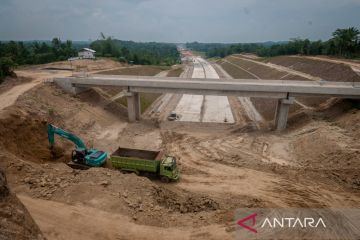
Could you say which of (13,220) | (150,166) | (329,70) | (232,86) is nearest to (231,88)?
(232,86)

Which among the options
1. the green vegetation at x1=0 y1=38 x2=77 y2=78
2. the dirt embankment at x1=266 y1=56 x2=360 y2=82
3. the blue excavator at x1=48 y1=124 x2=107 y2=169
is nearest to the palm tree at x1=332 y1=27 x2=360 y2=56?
the dirt embankment at x1=266 y1=56 x2=360 y2=82

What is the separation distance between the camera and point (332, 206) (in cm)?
1998

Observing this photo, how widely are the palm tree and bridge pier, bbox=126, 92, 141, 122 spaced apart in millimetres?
60248

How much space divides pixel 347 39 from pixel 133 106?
205 feet

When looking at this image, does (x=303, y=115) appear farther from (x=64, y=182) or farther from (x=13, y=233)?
(x=13, y=233)

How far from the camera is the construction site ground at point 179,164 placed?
16.7 metres

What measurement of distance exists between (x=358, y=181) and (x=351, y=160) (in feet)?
9.56

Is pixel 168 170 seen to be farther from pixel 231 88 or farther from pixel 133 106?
pixel 133 106

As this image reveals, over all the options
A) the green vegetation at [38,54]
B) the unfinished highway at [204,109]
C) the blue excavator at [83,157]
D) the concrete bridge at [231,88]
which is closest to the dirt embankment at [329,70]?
the concrete bridge at [231,88]

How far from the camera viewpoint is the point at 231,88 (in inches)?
1463

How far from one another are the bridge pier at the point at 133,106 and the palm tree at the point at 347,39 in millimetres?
60248

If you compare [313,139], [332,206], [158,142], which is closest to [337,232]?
[332,206]

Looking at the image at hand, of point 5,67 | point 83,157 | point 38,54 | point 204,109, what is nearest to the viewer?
point 83,157

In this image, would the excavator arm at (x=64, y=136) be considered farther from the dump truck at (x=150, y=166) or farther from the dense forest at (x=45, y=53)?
the dense forest at (x=45, y=53)
